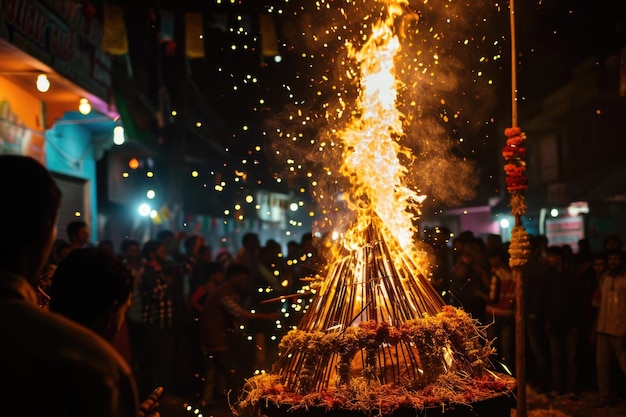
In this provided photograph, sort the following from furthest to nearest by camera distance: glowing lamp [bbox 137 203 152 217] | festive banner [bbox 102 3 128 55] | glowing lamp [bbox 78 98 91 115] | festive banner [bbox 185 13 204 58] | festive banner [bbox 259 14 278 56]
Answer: glowing lamp [bbox 137 203 152 217], festive banner [bbox 259 14 278 56], festive banner [bbox 185 13 204 58], festive banner [bbox 102 3 128 55], glowing lamp [bbox 78 98 91 115]

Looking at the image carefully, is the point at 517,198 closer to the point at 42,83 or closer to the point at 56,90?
the point at 42,83

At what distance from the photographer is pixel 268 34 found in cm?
1427

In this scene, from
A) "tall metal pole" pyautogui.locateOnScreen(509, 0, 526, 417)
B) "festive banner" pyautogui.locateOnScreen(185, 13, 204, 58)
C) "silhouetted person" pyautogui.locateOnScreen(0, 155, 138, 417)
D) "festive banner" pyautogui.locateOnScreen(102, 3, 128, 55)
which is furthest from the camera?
"festive banner" pyautogui.locateOnScreen(185, 13, 204, 58)

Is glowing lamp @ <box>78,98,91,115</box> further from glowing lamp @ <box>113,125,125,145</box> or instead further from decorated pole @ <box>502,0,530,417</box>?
decorated pole @ <box>502,0,530,417</box>

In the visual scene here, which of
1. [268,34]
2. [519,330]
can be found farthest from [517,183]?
[268,34]

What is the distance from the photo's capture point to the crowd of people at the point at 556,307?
9188 millimetres

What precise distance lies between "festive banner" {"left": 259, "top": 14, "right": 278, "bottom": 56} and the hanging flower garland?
30.2ft

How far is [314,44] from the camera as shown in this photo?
21.5 ft

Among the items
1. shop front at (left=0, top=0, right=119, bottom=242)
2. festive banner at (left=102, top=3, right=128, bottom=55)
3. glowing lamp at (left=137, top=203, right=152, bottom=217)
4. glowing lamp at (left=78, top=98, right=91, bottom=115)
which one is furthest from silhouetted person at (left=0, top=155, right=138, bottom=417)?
glowing lamp at (left=137, top=203, right=152, bottom=217)

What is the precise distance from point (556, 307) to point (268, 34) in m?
8.17

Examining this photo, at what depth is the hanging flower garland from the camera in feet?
17.2

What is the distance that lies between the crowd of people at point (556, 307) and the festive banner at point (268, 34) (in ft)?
19.7

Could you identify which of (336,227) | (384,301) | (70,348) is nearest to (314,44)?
(336,227)

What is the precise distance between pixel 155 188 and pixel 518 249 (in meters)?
19.2
